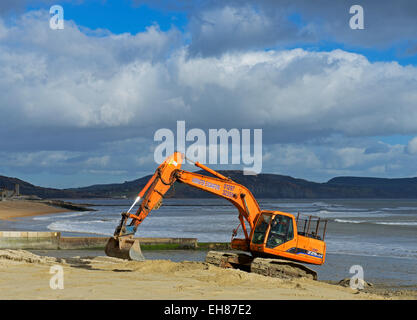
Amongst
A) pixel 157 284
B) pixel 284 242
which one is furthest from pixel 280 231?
pixel 157 284

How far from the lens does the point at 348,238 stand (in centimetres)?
3744

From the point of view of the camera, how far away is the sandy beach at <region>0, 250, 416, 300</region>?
11.7 meters

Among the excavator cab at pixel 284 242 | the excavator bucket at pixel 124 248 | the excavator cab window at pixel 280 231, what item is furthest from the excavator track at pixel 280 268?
the excavator bucket at pixel 124 248

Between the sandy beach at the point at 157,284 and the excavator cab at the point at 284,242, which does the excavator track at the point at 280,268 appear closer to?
the excavator cab at the point at 284,242

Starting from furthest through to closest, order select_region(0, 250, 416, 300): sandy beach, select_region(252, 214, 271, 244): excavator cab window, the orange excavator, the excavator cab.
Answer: select_region(252, 214, 271, 244): excavator cab window → the excavator cab → the orange excavator → select_region(0, 250, 416, 300): sandy beach

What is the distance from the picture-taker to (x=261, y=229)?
17.7 m

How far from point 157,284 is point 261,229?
17.5ft

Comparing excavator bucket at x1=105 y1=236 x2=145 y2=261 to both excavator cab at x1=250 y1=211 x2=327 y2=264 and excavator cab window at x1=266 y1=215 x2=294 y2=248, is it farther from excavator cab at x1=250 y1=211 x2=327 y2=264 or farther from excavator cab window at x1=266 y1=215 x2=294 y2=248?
excavator cab window at x1=266 y1=215 x2=294 y2=248

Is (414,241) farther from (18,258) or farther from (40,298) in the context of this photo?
(40,298)

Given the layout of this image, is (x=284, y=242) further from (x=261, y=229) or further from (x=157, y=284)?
(x=157, y=284)

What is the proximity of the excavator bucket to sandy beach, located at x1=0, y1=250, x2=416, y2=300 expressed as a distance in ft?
1.14

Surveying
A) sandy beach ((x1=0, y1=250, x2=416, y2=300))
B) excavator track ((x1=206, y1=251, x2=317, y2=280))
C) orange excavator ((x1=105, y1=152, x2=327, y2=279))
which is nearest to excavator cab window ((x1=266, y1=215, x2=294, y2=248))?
orange excavator ((x1=105, y1=152, x2=327, y2=279))
